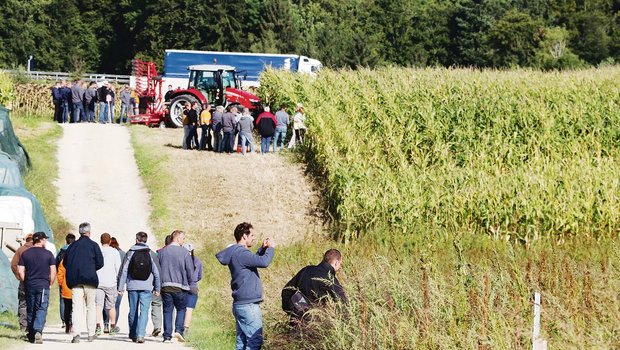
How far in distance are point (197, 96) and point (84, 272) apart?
23.9m

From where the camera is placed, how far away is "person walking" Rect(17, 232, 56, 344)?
640 inches

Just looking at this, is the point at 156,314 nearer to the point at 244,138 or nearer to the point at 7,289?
the point at 7,289

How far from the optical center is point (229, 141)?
3544 cm

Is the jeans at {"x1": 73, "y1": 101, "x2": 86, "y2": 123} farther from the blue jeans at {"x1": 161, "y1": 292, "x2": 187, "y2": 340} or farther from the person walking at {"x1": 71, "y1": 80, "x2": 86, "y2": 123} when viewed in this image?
the blue jeans at {"x1": 161, "y1": 292, "x2": 187, "y2": 340}

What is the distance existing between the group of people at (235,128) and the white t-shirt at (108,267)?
58.7 ft

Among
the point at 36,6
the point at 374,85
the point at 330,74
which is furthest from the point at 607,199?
the point at 36,6

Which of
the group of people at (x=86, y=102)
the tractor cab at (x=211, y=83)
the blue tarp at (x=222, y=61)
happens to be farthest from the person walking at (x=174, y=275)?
the blue tarp at (x=222, y=61)

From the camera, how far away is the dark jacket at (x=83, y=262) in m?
16.5

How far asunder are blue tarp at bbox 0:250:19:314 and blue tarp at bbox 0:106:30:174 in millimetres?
11816

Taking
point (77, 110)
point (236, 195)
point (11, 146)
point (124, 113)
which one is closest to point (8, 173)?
point (11, 146)

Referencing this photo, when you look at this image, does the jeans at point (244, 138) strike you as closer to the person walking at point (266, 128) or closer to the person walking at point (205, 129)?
the person walking at point (266, 128)

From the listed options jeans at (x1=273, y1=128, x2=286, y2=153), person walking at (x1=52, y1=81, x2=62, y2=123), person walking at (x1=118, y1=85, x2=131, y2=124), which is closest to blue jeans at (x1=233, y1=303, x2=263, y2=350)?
jeans at (x1=273, y1=128, x2=286, y2=153)

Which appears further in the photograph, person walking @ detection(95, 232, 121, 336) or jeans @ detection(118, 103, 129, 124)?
jeans @ detection(118, 103, 129, 124)

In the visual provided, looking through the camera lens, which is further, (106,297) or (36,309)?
(106,297)
